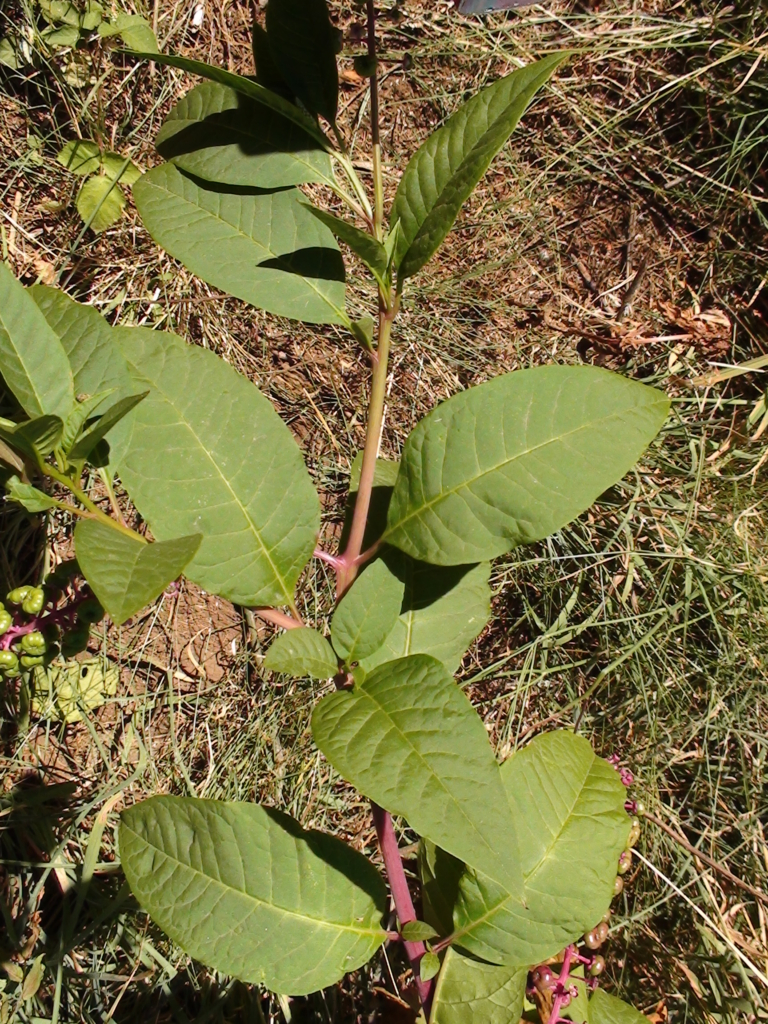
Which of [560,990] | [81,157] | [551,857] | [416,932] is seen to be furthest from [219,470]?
[81,157]

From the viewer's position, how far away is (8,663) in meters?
1.32

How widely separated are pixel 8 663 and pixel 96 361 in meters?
0.47

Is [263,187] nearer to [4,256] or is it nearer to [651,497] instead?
[4,256]

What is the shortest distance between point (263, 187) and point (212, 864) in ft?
3.70

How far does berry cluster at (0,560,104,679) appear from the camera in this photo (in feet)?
4.36

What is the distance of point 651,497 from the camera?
2.79 metres

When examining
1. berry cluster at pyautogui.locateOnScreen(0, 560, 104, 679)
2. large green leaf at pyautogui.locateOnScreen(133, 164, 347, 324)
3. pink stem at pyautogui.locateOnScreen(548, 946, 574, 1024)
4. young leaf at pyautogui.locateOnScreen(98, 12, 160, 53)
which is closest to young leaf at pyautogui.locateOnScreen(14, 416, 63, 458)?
berry cluster at pyautogui.locateOnScreen(0, 560, 104, 679)

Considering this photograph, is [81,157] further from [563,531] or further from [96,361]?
[563,531]

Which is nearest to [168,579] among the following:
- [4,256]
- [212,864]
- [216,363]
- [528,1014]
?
[216,363]

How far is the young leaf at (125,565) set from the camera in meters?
0.98

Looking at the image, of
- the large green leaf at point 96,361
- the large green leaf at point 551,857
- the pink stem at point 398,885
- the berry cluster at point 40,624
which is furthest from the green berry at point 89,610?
the large green leaf at point 551,857

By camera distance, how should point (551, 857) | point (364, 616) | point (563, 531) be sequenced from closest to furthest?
point (364, 616) < point (551, 857) < point (563, 531)

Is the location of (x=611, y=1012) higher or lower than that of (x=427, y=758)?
lower

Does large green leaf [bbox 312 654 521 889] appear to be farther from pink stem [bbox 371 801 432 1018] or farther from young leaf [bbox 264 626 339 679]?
pink stem [bbox 371 801 432 1018]
